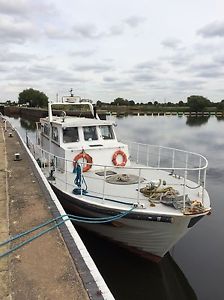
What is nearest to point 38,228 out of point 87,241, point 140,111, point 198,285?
point 87,241

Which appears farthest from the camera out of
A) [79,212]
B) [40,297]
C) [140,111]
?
[140,111]

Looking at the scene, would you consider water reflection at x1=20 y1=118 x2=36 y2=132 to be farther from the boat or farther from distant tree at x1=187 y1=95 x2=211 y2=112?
distant tree at x1=187 y1=95 x2=211 y2=112

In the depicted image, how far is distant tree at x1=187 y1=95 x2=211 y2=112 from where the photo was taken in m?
106

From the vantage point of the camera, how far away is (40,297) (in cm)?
377

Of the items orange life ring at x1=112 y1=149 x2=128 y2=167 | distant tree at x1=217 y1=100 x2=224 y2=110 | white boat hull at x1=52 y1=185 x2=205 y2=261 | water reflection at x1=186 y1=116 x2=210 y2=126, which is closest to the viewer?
white boat hull at x1=52 y1=185 x2=205 y2=261

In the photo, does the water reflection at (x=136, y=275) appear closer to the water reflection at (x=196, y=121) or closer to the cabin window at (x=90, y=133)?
the cabin window at (x=90, y=133)

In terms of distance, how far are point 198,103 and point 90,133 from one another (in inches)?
3993

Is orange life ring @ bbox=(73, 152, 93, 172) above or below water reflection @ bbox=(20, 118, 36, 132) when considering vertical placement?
above

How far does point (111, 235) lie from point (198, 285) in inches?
95.5

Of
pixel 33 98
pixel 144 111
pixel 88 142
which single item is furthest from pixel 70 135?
pixel 144 111

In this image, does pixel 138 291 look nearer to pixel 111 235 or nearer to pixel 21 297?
pixel 111 235

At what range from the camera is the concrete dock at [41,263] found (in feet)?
12.6

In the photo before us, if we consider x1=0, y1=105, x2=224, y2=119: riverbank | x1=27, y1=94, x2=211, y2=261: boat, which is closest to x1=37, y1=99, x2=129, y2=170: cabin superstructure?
x1=27, y1=94, x2=211, y2=261: boat

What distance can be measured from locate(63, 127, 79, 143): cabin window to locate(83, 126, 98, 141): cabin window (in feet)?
1.03
